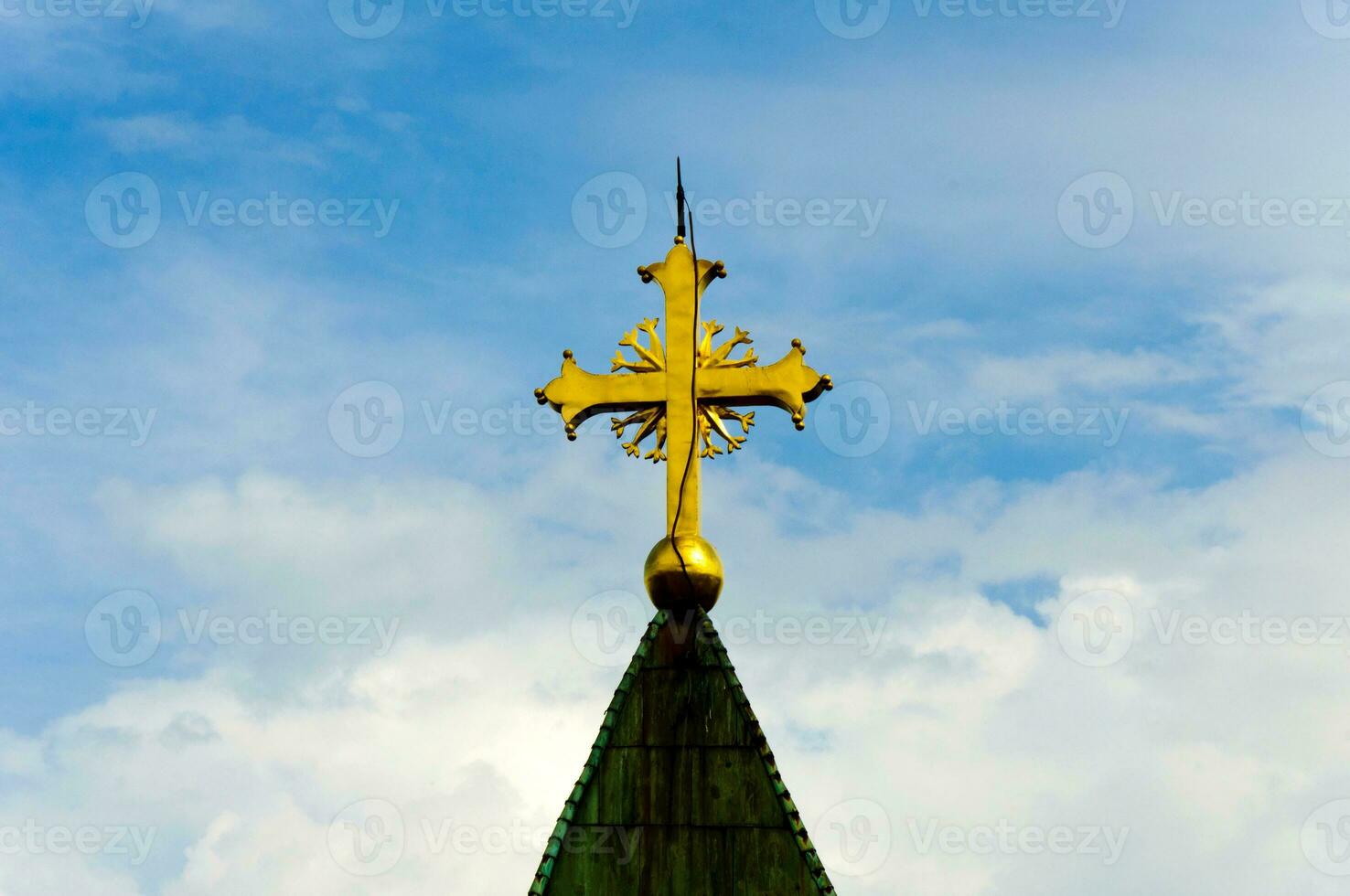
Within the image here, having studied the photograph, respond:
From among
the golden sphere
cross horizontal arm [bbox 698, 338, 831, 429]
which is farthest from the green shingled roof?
cross horizontal arm [bbox 698, 338, 831, 429]

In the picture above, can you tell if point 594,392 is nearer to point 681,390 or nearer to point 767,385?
point 681,390

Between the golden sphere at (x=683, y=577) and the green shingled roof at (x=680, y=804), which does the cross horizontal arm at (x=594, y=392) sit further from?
the green shingled roof at (x=680, y=804)

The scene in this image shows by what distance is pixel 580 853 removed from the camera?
486 inches

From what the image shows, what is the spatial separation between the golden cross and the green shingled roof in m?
1.33

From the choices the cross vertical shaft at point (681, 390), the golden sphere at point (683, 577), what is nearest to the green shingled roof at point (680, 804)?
the golden sphere at point (683, 577)

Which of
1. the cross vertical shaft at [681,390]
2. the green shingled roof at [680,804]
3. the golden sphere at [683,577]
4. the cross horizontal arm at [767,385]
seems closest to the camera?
the green shingled roof at [680,804]

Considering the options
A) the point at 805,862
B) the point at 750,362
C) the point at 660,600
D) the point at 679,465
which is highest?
the point at 750,362

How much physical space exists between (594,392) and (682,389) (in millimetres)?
701

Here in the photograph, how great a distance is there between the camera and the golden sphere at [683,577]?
13.4 metres

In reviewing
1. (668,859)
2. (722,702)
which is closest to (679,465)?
(722,702)

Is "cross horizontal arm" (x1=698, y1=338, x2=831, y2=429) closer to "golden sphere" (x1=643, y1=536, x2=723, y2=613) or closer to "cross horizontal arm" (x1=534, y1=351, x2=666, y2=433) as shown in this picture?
"cross horizontal arm" (x1=534, y1=351, x2=666, y2=433)

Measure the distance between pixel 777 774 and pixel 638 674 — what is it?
1198 mm

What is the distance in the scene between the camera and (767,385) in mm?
14297

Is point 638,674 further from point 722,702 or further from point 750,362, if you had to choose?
point 750,362
